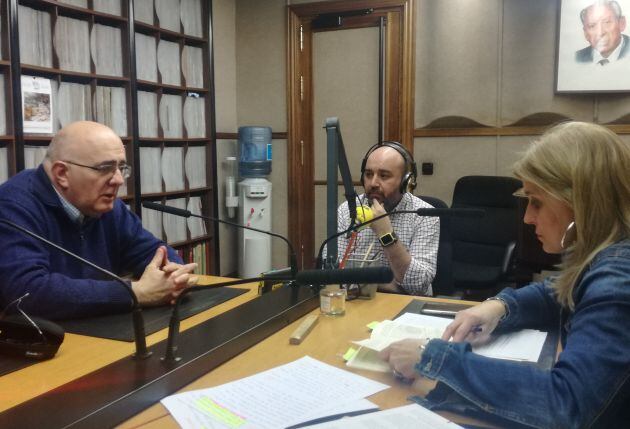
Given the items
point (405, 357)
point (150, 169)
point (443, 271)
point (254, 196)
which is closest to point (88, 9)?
point (150, 169)

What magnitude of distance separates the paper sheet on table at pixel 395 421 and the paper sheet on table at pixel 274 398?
5 centimetres

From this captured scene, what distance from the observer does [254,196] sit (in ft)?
13.8

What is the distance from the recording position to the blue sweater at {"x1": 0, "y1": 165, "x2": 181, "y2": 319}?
1.47 m

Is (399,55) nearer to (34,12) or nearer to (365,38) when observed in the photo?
(365,38)

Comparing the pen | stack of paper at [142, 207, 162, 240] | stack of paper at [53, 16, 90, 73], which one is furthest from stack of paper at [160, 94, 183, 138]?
the pen

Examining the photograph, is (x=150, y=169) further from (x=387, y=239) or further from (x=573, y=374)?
(x=573, y=374)

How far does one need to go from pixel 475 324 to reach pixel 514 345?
0.30ft

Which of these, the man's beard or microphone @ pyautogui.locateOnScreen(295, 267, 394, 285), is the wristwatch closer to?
the man's beard

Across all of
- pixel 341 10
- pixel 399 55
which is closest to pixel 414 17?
pixel 399 55

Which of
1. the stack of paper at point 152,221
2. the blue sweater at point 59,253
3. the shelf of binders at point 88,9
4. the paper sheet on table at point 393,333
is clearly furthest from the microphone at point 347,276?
the stack of paper at point 152,221

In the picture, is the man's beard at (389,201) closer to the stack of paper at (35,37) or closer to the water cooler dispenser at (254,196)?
the stack of paper at (35,37)

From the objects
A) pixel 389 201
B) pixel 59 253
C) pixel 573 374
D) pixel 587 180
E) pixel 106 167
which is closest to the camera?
pixel 573 374

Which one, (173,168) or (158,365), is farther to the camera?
(173,168)

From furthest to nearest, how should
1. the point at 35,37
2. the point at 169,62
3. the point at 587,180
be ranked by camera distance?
the point at 169,62, the point at 35,37, the point at 587,180
